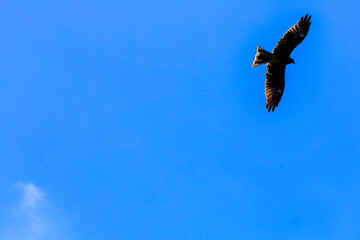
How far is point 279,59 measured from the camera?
47.9 ft

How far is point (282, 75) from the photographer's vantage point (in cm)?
1553

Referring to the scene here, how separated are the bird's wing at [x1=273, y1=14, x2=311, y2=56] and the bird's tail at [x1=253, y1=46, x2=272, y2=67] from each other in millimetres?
296

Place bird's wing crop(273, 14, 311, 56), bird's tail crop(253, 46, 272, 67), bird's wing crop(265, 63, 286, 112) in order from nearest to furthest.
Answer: bird's wing crop(273, 14, 311, 56) → bird's tail crop(253, 46, 272, 67) → bird's wing crop(265, 63, 286, 112)

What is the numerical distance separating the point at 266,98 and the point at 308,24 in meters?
3.70

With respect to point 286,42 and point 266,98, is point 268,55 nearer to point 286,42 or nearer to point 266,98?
point 286,42

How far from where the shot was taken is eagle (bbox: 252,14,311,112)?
13.7m

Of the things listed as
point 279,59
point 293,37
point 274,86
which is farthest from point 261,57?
point 274,86

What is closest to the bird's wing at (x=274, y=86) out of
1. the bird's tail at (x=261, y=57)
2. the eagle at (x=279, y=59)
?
the eagle at (x=279, y=59)

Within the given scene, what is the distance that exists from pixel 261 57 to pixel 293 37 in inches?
53.9

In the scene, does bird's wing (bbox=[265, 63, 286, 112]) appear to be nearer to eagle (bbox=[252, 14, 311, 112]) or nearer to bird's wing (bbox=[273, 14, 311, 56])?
eagle (bbox=[252, 14, 311, 112])

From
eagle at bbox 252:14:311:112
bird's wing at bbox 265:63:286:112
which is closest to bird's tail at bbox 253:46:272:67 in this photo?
eagle at bbox 252:14:311:112

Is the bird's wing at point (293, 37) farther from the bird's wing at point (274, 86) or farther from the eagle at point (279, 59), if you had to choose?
the bird's wing at point (274, 86)

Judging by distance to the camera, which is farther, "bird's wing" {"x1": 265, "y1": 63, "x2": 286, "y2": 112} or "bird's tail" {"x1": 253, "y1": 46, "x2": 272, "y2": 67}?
"bird's wing" {"x1": 265, "y1": 63, "x2": 286, "y2": 112}

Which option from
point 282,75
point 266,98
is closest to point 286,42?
point 282,75
